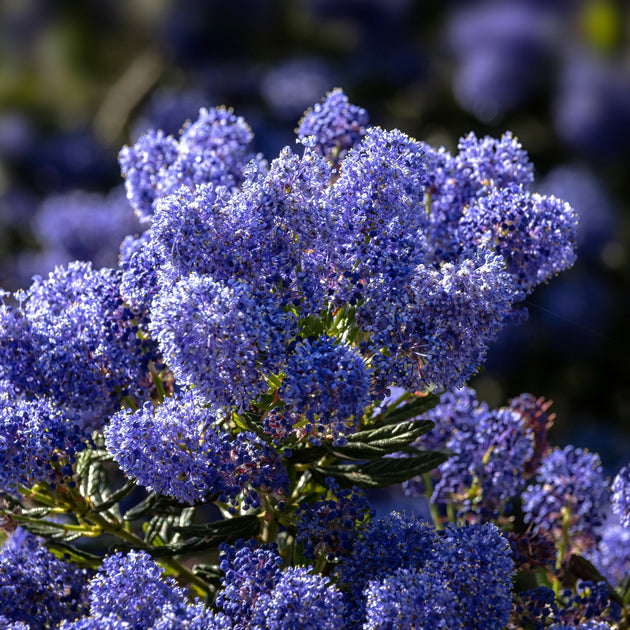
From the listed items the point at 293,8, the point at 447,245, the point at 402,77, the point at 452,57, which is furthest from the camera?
the point at 293,8

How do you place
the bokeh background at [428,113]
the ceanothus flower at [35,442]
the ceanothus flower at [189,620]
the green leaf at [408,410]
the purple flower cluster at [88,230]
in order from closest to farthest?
the ceanothus flower at [189,620]
the ceanothus flower at [35,442]
the green leaf at [408,410]
the purple flower cluster at [88,230]
the bokeh background at [428,113]

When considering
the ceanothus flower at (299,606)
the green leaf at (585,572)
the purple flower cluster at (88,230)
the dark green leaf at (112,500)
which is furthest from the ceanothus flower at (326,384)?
the purple flower cluster at (88,230)

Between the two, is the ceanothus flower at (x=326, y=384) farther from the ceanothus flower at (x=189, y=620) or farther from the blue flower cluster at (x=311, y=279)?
the ceanothus flower at (x=189, y=620)

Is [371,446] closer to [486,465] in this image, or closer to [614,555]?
[486,465]

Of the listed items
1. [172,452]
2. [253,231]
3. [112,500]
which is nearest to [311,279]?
[253,231]

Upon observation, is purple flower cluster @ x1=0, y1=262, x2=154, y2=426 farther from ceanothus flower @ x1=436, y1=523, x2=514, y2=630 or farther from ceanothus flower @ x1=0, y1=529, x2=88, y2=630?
ceanothus flower @ x1=436, y1=523, x2=514, y2=630

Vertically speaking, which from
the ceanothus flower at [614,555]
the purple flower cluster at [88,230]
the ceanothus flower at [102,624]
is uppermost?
the purple flower cluster at [88,230]

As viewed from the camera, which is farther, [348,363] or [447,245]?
[447,245]

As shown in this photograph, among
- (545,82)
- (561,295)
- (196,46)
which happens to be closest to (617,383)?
(561,295)

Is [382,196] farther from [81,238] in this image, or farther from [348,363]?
[81,238]
